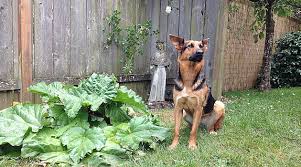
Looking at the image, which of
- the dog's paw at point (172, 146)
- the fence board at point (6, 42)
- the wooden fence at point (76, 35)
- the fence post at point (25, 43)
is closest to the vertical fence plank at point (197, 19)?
the wooden fence at point (76, 35)

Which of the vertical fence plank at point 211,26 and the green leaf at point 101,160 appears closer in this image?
the green leaf at point 101,160

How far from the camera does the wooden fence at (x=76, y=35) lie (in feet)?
15.5

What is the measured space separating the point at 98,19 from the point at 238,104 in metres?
3.11

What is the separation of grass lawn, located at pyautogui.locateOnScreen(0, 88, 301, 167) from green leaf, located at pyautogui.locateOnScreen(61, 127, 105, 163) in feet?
1.18

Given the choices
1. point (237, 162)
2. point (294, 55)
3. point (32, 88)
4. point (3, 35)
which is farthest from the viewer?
point (294, 55)

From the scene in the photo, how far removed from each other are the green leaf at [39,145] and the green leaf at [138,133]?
24.5 inches

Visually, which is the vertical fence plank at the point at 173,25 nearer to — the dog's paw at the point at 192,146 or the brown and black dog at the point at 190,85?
the brown and black dog at the point at 190,85

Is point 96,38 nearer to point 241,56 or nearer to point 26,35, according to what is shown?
point 26,35

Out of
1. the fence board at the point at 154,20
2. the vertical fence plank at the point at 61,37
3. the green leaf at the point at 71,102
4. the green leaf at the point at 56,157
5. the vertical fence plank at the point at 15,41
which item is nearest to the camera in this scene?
the green leaf at the point at 56,157

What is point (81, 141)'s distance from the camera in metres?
3.64

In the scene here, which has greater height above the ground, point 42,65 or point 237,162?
point 42,65

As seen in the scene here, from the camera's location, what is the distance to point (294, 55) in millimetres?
11211

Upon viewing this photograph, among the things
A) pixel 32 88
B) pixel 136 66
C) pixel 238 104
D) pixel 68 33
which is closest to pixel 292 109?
pixel 238 104

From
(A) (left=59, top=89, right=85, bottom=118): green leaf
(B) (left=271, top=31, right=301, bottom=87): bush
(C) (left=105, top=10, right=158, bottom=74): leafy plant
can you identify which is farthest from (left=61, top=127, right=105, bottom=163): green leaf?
(B) (left=271, top=31, right=301, bottom=87): bush
